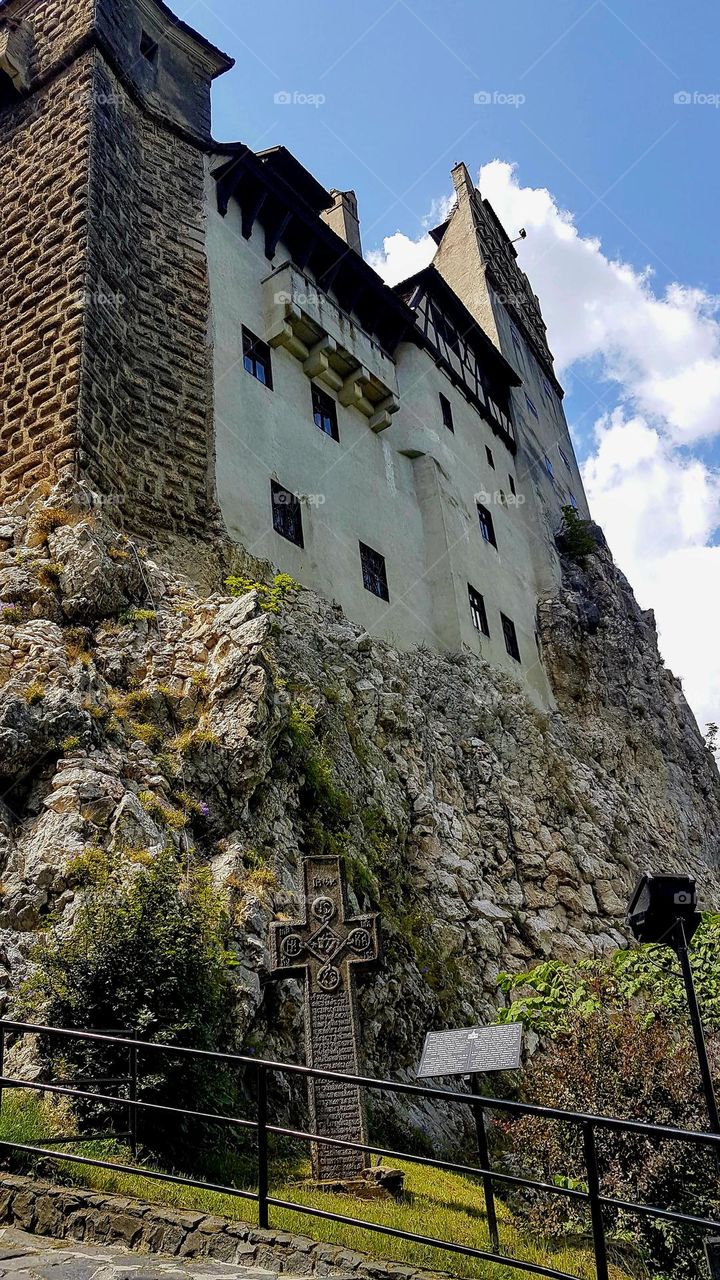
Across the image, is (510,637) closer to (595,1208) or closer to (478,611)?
(478,611)

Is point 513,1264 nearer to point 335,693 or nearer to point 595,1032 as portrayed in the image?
point 595,1032

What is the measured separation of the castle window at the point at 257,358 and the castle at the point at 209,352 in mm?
57

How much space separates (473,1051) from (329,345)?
16.4m

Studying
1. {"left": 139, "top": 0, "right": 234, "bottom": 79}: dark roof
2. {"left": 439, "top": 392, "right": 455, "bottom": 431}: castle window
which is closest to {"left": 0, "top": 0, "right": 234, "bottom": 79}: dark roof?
{"left": 139, "top": 0, "right": 234, "bottom": 79}: dark roof

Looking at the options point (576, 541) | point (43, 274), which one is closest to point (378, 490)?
point (43, 274)

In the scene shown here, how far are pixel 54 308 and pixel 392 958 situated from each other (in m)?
11.8

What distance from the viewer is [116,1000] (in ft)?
27.6

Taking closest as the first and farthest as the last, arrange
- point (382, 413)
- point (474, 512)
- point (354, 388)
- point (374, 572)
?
point (374, 572)
point (354, 388)
point (382, 413)
point (474, 512)

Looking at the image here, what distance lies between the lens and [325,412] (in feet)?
74.3

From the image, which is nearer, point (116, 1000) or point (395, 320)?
point (116, 1000)

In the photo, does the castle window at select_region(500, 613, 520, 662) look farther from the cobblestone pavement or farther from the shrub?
the cobblestone pavement

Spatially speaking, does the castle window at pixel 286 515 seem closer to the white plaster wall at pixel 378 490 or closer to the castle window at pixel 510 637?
the white plaster wall at pixel 378 490

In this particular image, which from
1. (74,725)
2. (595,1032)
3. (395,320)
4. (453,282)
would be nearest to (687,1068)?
(595,1032)

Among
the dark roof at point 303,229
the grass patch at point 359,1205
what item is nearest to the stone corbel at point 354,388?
the dark roof at point 303,229
